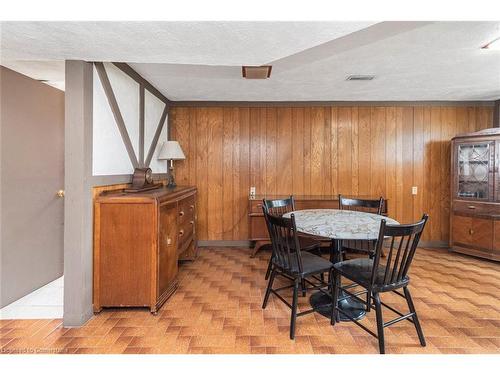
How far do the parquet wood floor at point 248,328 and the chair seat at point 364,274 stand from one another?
16.9 inches

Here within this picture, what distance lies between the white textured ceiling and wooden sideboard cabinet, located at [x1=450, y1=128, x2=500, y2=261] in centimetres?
72

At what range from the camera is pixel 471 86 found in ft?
11.1

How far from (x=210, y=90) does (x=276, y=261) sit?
2437 mm

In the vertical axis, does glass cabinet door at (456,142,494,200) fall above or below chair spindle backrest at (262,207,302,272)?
above

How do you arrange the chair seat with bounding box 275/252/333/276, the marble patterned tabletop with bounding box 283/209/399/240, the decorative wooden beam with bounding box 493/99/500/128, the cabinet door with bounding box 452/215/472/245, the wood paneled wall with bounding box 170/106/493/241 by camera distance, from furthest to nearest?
the wood paneled wall with bounding box 170/106/493/241 → the decorative wooden beam with bounding box 493/99/500/128 → the cabinet door with bounding box 452/215/472/245 → the chair seat with bounding box 275/252/333/276 → the marble patterned tabletop with bounding box 283/209/399/240

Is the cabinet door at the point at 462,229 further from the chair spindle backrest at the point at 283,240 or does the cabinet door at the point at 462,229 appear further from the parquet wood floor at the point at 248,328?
the chair spindle backrest at the point at 283,240

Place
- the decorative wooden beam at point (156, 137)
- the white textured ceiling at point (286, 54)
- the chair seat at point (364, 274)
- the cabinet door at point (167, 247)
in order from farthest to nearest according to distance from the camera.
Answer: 1. the decorative wooden beam at point (156, 137)
2. the cabinet door at point (167, 247)
3. the chair seat at point (364, 274)
4. the white textured ceiling at point (286, 54)

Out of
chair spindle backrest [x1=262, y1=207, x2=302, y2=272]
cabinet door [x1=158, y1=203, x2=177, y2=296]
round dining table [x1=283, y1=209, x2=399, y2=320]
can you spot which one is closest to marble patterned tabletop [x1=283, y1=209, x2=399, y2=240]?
round dining table [x1=283, y1=209, x2=399, y2=320]

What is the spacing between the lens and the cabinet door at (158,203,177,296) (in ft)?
7.63

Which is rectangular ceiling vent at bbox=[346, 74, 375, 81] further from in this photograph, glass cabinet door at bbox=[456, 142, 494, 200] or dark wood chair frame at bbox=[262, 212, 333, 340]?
dark wood chair frame at bbox=[262, 212, 333, 340]

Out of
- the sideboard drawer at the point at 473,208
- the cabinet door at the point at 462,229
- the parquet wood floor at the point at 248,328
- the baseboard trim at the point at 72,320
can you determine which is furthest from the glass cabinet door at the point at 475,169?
the baseboard trim at the point at 72,320

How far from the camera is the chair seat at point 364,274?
1.79 m

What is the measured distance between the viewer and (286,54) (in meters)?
2.01
